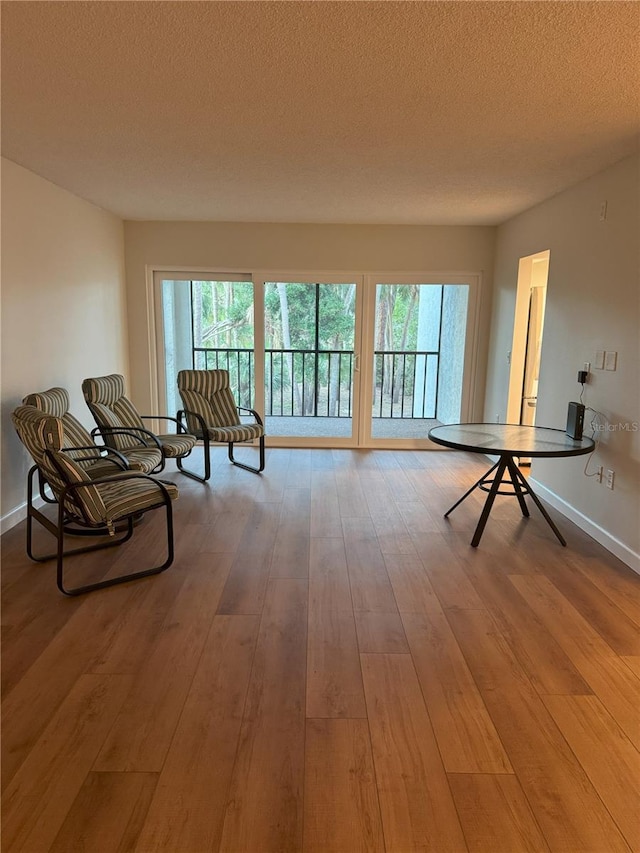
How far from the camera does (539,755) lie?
164 centimetres

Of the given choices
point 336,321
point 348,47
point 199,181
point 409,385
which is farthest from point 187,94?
point 409,385

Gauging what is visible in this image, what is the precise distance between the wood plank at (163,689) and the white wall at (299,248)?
374 cm

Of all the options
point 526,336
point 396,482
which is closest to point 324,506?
point 396,482

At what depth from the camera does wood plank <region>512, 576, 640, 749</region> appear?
184 centimetres

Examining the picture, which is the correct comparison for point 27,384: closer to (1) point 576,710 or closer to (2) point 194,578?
(2) point 194,578

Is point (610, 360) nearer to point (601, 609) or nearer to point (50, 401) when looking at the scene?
point (601, 609)

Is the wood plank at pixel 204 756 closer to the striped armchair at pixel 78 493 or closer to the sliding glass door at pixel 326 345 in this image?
the striped armchair at pixel 78 493

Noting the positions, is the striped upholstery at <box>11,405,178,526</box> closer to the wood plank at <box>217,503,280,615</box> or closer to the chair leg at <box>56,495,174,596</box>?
the chair leg at <box>56,495,174,596</box>

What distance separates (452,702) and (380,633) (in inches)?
18.5

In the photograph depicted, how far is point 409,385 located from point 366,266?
173 cm

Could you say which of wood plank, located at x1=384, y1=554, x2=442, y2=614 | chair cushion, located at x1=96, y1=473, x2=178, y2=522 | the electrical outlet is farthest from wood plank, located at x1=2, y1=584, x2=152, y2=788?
the electrical outlet

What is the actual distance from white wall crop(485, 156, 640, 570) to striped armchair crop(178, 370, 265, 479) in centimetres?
257

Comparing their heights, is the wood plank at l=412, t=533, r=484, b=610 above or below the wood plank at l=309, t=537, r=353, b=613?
above

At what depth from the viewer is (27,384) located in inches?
137
